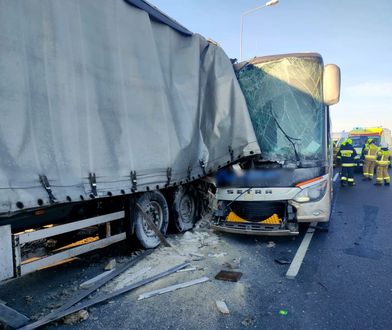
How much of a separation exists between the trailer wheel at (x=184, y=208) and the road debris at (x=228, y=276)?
5.67ft

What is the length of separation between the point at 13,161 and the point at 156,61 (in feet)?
7.95

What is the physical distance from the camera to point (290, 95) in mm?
5871

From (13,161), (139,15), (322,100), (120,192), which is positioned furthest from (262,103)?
(13,161)

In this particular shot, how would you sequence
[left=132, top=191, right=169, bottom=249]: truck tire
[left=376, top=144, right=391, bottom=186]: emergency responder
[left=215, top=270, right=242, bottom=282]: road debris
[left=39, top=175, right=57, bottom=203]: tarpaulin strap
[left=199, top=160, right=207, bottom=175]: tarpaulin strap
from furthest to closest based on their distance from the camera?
[left=376, top=144, right=391, bottom=186]: emergency responder < [left=199, top=160, right=207, bottom=175]: tarpaulin strap < [left=132, top=191, right=169, bottom=249]: truck tire < [left=215, top=270, right=242, bottom=282]: road debris < [left=39, top=175, right=57, bottom=203]: tarpaulin strap

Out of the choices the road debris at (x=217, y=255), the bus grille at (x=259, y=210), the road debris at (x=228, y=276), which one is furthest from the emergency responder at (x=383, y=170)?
the road debris at (x=228, y=276)

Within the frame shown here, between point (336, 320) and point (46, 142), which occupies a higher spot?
point (46, 142)

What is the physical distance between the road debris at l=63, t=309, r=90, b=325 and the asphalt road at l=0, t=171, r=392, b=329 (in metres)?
0.07

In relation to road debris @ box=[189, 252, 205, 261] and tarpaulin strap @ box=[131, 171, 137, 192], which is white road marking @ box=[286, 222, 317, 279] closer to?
road debris @ box=[189, 252, 205, 261]

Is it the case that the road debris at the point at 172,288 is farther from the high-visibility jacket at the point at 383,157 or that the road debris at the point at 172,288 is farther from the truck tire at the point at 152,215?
the high-visibility jacket at the point at 383,157

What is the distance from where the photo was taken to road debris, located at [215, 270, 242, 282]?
4.09 m

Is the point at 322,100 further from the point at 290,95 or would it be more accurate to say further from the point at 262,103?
the point at 262,103

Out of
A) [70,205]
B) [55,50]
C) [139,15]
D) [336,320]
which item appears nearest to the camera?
[336,320]

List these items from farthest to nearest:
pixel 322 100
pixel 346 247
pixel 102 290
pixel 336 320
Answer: pixel 322 100, pixel 346 247, pixel 102 290, pixel 336 320

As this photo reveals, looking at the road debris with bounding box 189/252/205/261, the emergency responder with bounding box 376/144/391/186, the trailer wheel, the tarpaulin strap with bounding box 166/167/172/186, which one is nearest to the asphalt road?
the road debris with bounding box 189/252/205/261
